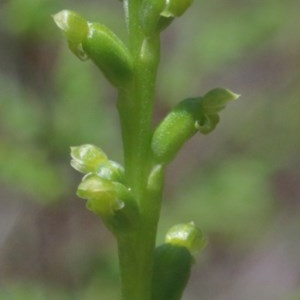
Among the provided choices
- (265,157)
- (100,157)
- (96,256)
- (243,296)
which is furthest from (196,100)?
(243,296)

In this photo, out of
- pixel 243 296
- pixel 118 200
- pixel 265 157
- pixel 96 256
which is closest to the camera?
pixel 118 200

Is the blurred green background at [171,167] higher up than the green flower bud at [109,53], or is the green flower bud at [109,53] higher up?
the blurred green background at [171,167]

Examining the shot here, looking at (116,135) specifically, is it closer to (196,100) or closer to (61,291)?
(61,291)

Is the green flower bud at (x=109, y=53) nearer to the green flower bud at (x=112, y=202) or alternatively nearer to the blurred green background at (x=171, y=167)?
the green flower bud at (x=112, y=202)

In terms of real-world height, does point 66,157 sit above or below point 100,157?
above

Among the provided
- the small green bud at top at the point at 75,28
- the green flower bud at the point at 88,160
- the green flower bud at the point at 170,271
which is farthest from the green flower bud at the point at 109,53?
the green flower bud at the point at 170,271

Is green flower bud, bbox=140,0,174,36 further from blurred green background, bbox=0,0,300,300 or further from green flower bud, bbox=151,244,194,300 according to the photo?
blurred green background, bbox=0,0,300,300

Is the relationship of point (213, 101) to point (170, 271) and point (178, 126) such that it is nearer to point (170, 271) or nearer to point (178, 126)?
point (178, 126)
